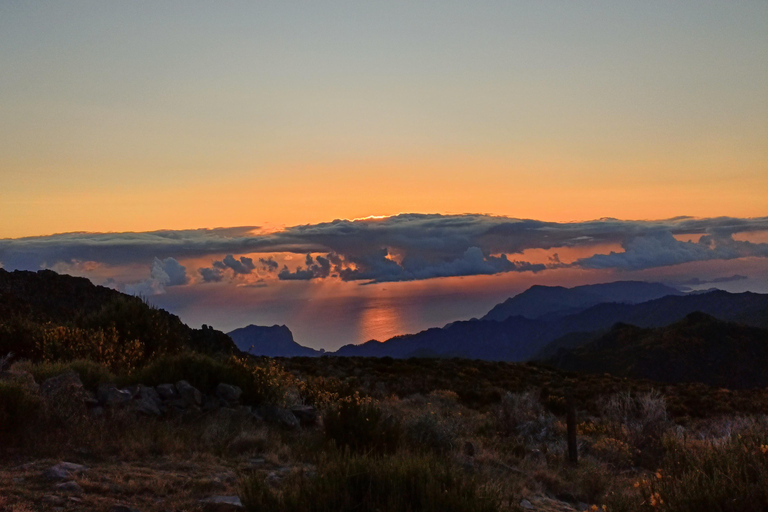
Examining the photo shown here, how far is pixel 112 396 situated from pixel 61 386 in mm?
933

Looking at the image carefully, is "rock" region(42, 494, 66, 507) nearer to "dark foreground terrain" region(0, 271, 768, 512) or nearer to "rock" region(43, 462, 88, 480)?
"dark foreground terrain" region(0, 271, 768, 512)

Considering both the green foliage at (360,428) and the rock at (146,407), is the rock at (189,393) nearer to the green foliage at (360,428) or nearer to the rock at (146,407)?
the rock at (146,407)

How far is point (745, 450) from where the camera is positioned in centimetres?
646

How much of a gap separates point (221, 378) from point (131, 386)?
1930 mm

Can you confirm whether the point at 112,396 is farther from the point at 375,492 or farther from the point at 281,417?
the point at 375,492

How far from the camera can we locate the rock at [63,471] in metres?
6.78

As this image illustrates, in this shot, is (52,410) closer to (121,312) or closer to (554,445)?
(121,312)

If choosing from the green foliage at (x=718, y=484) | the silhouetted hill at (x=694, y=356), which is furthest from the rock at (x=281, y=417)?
the silhouetted hill at (x=694, y=356)

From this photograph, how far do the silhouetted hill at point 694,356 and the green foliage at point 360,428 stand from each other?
7078 cm

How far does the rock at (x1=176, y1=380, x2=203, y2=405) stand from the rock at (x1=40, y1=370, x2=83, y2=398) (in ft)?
6.20

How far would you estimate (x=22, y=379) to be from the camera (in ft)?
31.7

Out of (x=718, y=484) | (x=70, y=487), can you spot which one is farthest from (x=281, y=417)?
(x=718, y=484)

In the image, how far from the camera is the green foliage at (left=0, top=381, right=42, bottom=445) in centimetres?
804

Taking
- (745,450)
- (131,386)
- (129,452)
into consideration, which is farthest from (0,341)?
(745,450)
